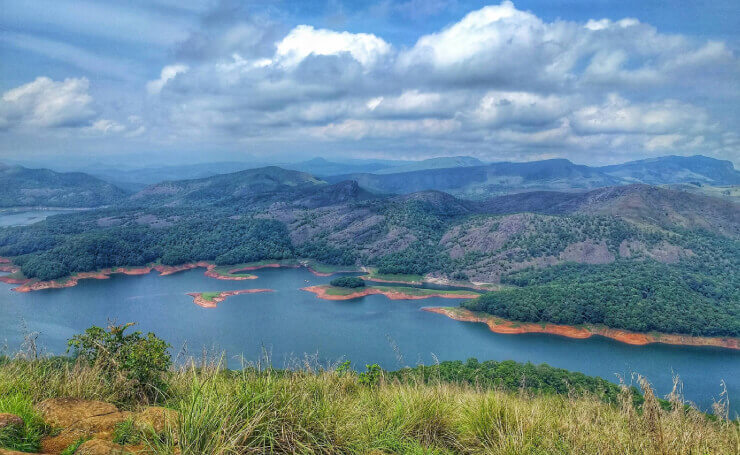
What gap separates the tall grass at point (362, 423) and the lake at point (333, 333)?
83.6 feet

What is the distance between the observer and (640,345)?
137 feet

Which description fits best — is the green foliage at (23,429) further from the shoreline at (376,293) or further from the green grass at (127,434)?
the shoreline at (376,293)

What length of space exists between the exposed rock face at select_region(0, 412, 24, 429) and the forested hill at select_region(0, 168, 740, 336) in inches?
1906

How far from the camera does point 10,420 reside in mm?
3916

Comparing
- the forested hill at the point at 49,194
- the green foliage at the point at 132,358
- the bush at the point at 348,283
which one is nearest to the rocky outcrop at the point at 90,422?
the green foliage at the point at 132,358

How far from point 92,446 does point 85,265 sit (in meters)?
74.1

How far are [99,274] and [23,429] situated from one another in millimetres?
73123

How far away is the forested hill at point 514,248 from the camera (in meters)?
48.2

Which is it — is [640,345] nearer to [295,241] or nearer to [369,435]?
[369,435]

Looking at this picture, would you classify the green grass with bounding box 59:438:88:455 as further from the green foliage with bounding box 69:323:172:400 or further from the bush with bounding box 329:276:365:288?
the bush with bounding box 329:276:365:288

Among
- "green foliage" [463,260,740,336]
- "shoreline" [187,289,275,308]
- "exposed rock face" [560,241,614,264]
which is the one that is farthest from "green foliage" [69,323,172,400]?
"exposed rock face" [560,241,614,264]

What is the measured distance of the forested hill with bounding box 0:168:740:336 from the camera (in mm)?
48188

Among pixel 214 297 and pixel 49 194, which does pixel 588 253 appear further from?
pixel 49 194

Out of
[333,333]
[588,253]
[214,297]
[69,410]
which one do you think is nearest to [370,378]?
[69,410]
